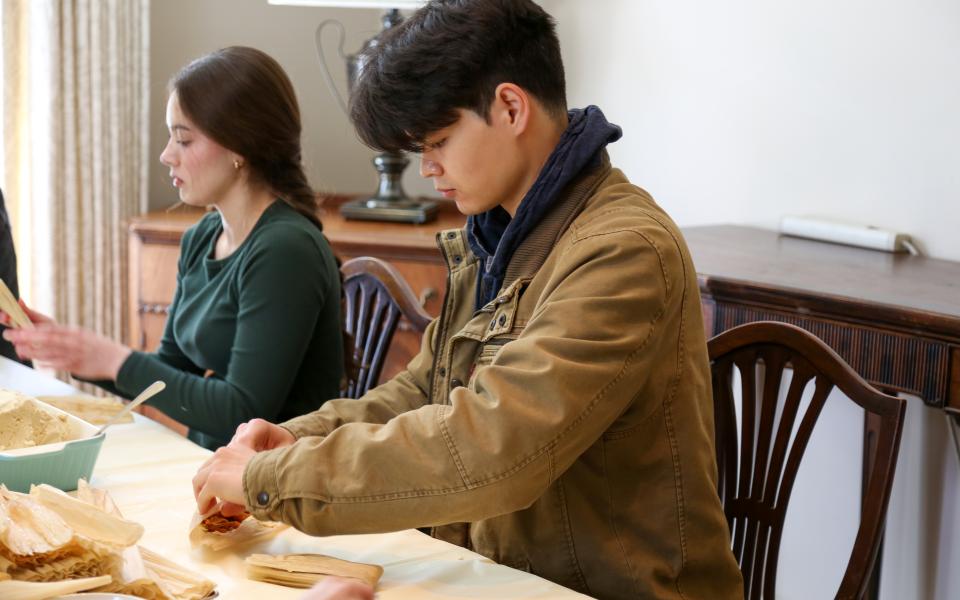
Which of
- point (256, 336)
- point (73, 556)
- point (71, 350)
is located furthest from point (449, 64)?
point (71, 350)

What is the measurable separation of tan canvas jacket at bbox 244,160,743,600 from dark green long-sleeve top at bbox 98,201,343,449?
0.43 metres

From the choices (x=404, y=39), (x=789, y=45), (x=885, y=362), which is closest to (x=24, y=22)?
(x=789, y=45)

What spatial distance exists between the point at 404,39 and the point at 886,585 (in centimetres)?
169

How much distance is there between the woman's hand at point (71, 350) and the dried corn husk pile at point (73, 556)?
2.28 ft

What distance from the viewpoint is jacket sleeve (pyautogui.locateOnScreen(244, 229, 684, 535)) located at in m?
1.11

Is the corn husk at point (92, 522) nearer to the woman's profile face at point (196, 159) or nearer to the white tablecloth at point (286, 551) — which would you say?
the white tablecloth at point (286, 551)

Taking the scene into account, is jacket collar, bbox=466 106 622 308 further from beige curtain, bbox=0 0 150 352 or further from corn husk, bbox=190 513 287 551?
beige curtain, bbox=0 0 150 352

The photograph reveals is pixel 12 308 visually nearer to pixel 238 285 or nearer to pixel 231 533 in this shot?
pixel 238 285

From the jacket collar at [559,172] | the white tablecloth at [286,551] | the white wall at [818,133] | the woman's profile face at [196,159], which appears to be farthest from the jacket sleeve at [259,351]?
the white wall at [818,133]

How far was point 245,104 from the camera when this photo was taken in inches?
78.8

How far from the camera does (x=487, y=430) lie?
1114 millimetres

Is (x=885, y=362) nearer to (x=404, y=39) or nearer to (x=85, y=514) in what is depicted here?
(x=404, y=39)

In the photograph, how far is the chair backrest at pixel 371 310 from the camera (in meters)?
2.12

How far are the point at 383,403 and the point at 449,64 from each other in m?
0.50
